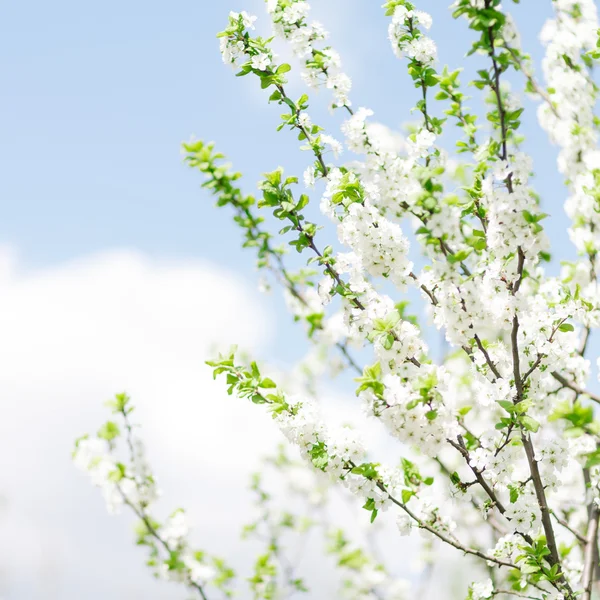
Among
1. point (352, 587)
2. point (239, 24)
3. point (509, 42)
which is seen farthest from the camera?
point (352, 587)

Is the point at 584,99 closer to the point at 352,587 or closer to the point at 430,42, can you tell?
the point at 430,42

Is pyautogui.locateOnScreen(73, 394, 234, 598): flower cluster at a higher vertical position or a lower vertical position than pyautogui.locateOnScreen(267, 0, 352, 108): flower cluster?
lower

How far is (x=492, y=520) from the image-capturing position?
4.45 metres

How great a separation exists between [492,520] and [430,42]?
3129 mm

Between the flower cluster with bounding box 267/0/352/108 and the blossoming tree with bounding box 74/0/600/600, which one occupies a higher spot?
the flower cluster with bounding box 267/0/352/108

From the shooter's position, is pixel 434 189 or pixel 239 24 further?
pixel 239 24

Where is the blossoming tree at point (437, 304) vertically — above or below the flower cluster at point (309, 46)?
below

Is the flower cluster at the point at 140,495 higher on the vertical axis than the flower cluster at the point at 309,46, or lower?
lower

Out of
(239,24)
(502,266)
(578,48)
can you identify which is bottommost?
(502,266)

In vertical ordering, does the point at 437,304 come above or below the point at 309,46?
below

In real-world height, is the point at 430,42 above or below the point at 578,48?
below

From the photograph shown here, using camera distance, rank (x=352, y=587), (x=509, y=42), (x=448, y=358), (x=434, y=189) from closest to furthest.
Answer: (x=434, y=189) < (x=509, y=42) < (x=448, y=358) < (x=352, y=587)

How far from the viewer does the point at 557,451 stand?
3496 millimetres

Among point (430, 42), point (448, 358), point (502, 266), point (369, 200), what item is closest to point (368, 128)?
point (369, 200)
